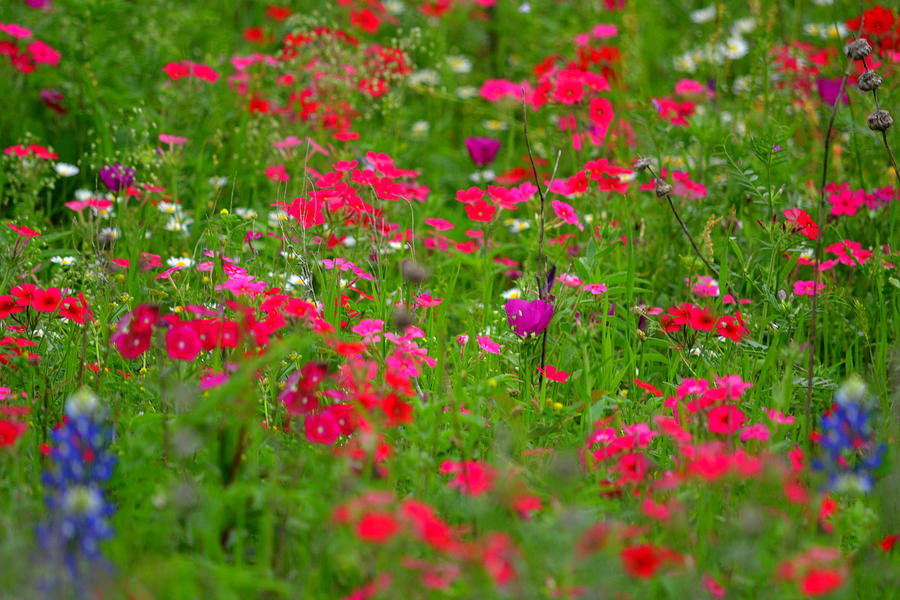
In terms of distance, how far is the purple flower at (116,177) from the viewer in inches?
118

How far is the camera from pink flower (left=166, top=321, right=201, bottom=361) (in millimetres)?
1707

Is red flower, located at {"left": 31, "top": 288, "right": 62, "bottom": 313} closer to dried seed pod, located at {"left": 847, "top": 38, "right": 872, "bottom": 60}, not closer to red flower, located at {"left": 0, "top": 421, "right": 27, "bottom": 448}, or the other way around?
red flower, located at {"left": 0, "top": 421, "right": 27, "bottom": 448}

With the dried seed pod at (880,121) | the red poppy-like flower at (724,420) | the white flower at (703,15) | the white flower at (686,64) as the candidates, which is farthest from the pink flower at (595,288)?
the white flower at (703,15)

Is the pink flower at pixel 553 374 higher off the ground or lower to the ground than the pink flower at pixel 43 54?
lower

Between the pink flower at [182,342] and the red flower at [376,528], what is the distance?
638 mm

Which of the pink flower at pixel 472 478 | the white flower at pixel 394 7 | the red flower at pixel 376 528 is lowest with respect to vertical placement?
the pink flower at pixel 472 478

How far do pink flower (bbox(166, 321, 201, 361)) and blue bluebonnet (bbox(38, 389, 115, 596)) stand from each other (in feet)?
0.73

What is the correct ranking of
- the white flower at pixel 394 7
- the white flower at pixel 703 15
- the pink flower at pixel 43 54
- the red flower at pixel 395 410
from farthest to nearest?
1. the white flower at pixel 394 7
2. the white flower at pixel 703 15
3. the pink flower at pixel 43 54
4. the red flower at pixel 395 410

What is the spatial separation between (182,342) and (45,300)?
0.65 m

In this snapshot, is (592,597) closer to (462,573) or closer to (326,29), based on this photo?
(462,573)

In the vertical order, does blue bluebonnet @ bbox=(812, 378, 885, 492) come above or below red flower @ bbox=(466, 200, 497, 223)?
above

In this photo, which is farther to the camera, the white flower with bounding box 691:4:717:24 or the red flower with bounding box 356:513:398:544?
the white flower with bounding box 691:4:717:24

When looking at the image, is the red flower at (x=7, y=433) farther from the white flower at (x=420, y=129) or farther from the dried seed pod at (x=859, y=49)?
the white flower at (x=420, y=129)

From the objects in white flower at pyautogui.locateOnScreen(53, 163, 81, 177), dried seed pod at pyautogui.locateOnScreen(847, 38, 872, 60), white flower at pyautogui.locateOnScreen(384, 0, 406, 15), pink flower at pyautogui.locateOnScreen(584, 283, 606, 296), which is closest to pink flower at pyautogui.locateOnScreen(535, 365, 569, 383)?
pink flower at pyautogui.locateOnScreen(584, 283, 606, 296)
